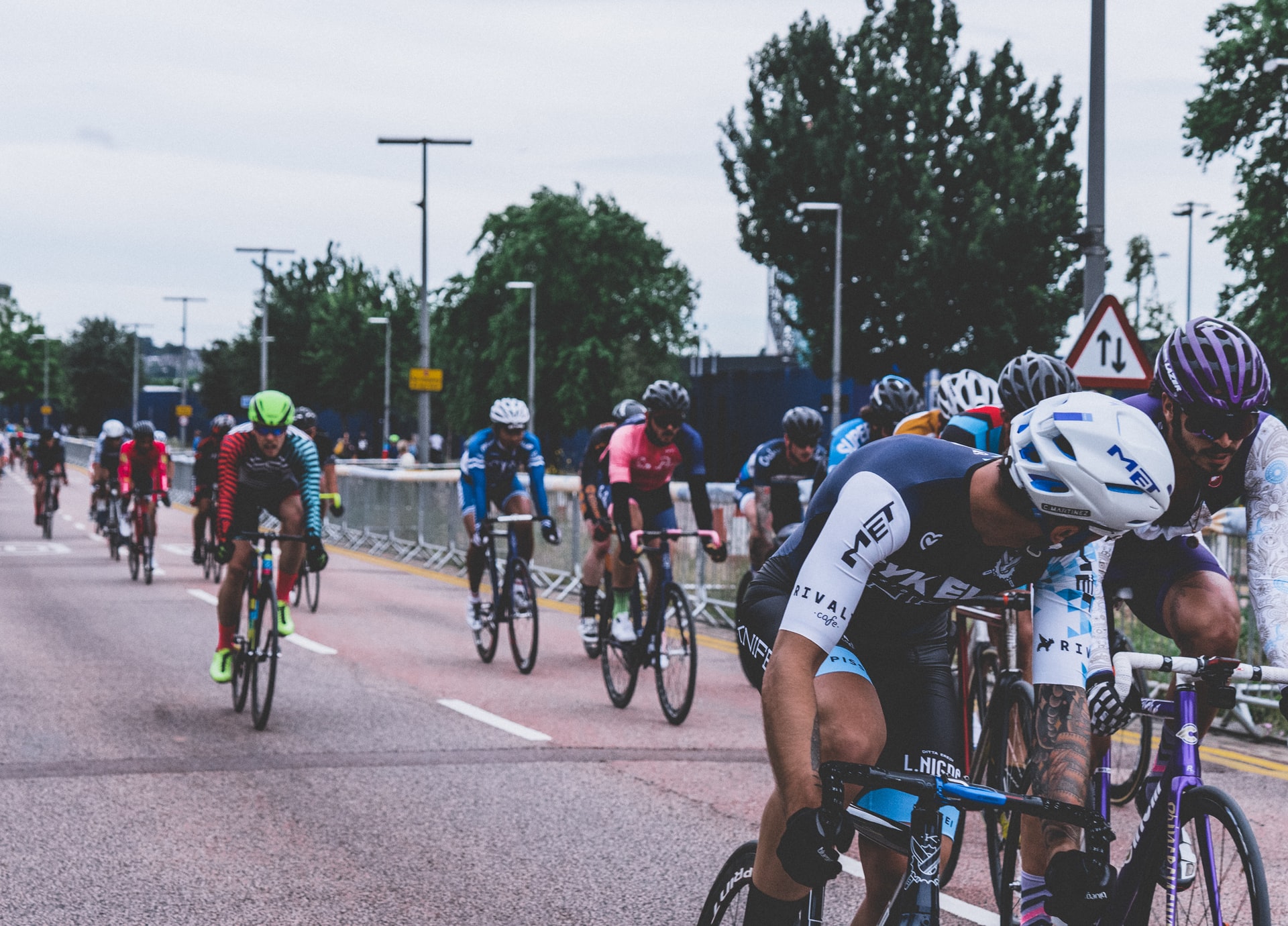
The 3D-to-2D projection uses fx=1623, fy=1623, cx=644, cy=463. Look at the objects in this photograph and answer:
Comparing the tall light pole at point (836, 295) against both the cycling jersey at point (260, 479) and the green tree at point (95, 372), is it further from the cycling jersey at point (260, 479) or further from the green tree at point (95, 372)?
the green tree at point (95, 372)

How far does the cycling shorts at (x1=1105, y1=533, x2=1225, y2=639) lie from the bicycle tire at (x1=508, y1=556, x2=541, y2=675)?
6411mm

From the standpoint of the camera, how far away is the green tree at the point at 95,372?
101000mm

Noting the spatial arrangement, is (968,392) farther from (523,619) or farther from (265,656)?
(523,619)

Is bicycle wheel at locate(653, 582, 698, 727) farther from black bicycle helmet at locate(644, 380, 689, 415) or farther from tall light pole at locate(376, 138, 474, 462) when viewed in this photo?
tall light pole at locate(376, 138, 474, 462)

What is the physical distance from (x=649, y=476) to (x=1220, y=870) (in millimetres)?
6522

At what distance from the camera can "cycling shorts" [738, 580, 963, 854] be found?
3.54m

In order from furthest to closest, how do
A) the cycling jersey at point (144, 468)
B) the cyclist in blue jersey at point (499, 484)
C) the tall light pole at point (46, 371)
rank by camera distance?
the tall light pole at point (46, 371)
the cycling jersey at point (144, 468)
the cyclist in blue jersey at point (499, 484)

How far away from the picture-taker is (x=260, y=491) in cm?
938

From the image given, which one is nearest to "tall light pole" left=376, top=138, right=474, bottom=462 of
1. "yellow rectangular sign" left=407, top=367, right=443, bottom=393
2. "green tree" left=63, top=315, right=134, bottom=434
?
"yellow rectangular sign" left=407, top=367, right=443, bottom=393

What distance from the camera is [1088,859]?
2734 mm

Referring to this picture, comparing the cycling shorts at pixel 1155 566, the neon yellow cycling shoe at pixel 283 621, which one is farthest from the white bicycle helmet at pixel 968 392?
the neon yellow cycling shoe at pixel 283 621

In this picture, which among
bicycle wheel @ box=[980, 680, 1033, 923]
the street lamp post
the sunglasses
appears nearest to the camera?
the sunglasses

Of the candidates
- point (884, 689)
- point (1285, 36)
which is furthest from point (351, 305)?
point (884, 689)

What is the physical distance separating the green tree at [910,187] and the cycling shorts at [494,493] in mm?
27131
